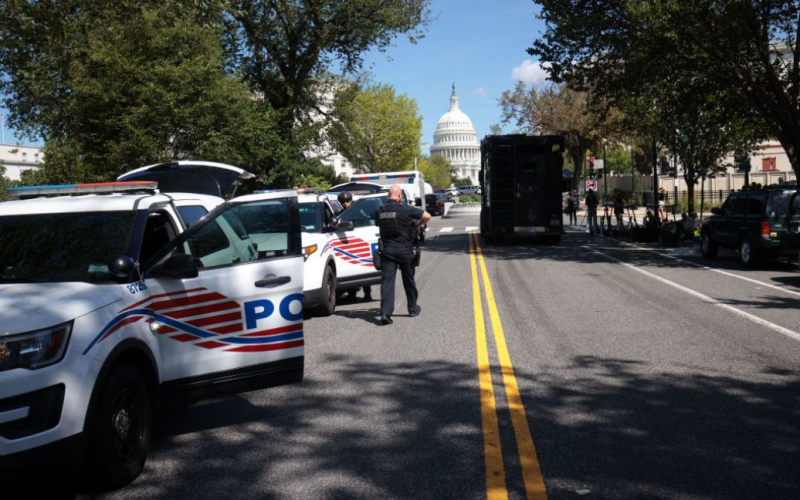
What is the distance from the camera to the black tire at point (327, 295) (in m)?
11.3

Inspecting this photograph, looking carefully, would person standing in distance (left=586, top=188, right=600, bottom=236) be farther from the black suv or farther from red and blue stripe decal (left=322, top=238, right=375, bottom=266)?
red and blue stripe decal (left=322, top=238, right=375, bottom=266)

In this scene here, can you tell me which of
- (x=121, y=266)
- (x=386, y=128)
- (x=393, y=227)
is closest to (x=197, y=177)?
(x=393, y=227)

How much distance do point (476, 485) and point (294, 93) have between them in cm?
3146

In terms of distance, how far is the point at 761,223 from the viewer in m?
17.5

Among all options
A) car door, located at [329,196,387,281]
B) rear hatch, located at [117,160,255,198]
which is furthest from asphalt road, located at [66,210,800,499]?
rear hatch, located at [117,160,255,198]

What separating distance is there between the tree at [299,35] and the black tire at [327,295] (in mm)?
20889

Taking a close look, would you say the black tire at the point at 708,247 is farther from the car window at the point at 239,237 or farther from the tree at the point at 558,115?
the tree at the point at 558,115

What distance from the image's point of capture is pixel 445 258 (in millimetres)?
21859

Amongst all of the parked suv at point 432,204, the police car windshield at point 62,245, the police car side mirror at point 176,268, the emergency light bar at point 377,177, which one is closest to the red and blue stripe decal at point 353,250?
the police car windshield at point 62,245

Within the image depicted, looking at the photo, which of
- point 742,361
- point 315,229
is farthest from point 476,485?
point 315,229

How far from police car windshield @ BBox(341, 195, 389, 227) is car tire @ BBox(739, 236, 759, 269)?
898 cm

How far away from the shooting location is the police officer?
10648mm

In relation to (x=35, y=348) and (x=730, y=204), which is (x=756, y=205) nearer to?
(x=730, y=204)

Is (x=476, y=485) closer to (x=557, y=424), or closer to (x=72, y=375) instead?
(x=557, y=424)
